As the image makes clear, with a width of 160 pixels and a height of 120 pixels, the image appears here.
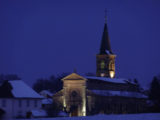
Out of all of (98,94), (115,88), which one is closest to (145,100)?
(115,88)

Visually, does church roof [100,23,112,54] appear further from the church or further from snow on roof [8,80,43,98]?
snow on roof [8,80,43,98]

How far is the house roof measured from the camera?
67.8 metres

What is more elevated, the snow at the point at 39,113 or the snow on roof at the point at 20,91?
the snow on roof at the point at 20,91

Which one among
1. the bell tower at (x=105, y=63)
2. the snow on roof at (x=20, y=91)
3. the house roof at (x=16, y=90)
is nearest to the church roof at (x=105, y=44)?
the bell tower at (x=105, y=63)

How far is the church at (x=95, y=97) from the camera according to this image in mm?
88375

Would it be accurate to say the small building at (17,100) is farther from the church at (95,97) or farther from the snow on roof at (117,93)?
the snow on roof at (117,93)

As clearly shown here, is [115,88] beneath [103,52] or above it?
beneath

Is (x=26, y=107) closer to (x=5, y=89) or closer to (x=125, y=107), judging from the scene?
(x=5, y=89)

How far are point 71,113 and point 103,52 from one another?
24.2 metres

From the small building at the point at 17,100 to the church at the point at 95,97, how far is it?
16410 mm

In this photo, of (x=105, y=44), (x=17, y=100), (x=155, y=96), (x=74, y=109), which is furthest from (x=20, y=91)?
(x=105, y=44)

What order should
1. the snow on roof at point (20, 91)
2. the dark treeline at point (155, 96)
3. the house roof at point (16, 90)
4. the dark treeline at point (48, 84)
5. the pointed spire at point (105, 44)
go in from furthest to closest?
1. the dark treeline at point (48, 84)
2. the pointed spire at point (105, 44)
3. the dark treeline at point (155, 96)
4. the snow on roof at point (20, 91)
5. the house roof at point (16, 90)

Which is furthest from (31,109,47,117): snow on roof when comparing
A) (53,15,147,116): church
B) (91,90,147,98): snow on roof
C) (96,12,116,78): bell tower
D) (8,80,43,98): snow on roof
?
(96,12,116,78): bell tower

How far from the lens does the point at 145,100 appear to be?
3935 inches
